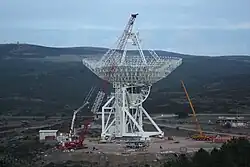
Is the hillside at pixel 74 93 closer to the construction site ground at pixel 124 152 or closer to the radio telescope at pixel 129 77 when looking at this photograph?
the radio telescope at pixel 129 77

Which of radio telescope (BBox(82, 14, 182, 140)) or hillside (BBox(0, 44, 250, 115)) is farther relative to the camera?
hillside (BBox(0, 44, 250, 115))

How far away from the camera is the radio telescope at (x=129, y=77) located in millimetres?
67875

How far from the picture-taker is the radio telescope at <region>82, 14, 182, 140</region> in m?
67.9

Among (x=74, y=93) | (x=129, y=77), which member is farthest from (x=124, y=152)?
(x=74, y=93)

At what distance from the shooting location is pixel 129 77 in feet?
224

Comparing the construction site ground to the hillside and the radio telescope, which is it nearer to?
the radio telescope

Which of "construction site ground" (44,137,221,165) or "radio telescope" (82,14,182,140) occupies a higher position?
"radio telescope" (82,14,182,140)

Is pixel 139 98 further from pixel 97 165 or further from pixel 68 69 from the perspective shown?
pixel 68 69

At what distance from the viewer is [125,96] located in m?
69.9

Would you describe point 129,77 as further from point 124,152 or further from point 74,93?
point 74,93

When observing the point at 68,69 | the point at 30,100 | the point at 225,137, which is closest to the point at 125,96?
the point at 225,137

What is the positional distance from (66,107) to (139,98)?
6285 centimetres

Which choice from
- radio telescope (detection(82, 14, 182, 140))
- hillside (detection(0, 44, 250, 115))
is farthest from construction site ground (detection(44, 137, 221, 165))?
hillside (detection(0, 44, 250, 115))

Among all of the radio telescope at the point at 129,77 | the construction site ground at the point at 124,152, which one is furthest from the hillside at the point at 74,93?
the construction site ground at the point at 124,152
